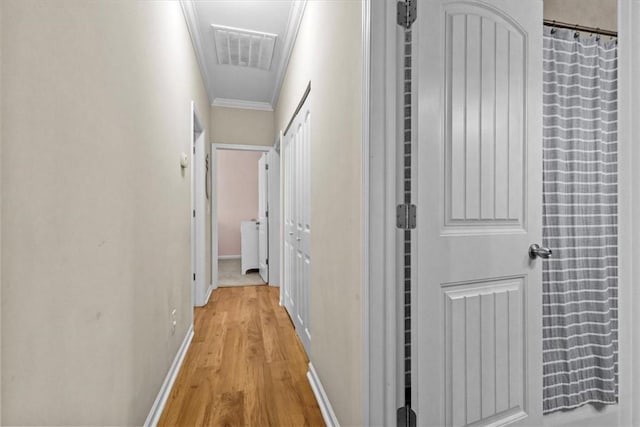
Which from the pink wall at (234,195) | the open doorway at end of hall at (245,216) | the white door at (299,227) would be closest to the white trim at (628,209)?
the white door at (299,227)

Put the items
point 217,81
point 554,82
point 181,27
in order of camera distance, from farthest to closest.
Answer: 1. point 217,81
2. point 181,27
3. point 554,82

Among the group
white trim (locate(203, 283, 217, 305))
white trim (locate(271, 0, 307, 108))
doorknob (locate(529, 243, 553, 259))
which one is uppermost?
white trim (locate(271, 0, 307, 108))

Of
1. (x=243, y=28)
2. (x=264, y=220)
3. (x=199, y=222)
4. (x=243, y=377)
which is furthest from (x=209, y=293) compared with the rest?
(x=243, y=28)

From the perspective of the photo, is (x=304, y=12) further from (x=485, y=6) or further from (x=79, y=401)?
(x=79, y=401)

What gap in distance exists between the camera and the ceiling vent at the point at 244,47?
2.82m

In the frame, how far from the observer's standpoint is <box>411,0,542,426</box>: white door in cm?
113

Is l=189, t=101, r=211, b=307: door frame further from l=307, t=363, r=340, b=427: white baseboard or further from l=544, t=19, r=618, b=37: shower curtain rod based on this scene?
l=544, t=19, r=618, b=37: shower curtain rod

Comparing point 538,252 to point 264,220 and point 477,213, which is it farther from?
point 264,220

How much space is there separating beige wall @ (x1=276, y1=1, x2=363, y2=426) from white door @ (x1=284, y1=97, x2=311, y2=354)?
0.29m

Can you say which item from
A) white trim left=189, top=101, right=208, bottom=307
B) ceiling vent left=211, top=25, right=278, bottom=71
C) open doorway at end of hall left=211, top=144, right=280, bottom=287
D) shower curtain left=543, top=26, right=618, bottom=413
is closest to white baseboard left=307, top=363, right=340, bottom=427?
shower curtain left=543, top=26, right=618, bottom=413

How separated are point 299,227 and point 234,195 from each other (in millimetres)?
4799

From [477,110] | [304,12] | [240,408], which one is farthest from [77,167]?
[304,12]

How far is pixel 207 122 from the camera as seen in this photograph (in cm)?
399

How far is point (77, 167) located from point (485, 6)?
1.53m
